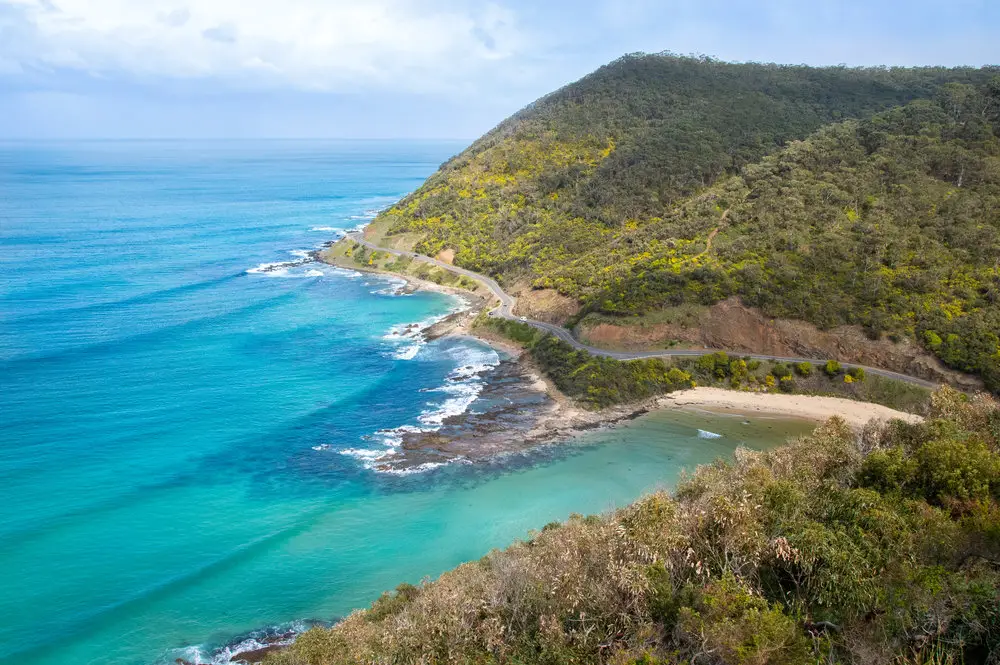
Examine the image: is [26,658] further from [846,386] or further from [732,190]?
[732,190]

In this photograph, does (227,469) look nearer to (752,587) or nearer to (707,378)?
(752,587)

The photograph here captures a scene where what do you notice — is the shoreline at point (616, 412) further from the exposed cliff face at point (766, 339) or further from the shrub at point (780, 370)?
the exposed cliff face at point (766, 339)

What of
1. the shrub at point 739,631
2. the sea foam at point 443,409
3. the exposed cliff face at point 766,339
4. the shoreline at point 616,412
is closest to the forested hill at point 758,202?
the exposed cliff face at point 766,339

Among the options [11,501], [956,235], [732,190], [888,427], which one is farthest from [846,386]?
[11,501]

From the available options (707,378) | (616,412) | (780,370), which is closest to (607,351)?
(616,412)

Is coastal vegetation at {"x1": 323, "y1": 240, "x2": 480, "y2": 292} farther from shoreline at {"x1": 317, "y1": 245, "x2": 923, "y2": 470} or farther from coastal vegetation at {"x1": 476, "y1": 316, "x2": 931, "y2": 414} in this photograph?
shoreline at {"x1": 317, "y1": 245, "x2": 923, "y2": 470}

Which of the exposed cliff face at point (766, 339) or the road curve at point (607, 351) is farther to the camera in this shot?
the road curve at point (607, 351)
